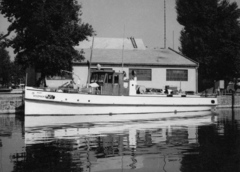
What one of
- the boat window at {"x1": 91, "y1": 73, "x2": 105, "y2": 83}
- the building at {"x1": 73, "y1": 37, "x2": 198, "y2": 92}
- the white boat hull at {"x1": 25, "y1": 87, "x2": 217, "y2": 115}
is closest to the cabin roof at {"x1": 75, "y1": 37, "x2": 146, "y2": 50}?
the building at {"x1": 73, "y1": 37, "x2": 198, "y2": 92}

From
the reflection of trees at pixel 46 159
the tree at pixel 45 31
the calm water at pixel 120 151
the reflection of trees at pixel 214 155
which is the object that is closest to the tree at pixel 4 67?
the tree at pixel 45 31

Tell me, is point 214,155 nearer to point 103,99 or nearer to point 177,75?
point 103,99

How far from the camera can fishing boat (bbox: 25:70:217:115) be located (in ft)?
89.8

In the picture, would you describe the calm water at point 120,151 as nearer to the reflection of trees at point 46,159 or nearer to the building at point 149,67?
the reflection of trees at point 46,159

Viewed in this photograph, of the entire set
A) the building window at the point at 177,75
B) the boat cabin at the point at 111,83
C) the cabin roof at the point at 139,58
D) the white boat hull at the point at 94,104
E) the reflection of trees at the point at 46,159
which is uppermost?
the cabin roof at the point at 139,58

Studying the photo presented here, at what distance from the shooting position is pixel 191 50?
59.2 metres

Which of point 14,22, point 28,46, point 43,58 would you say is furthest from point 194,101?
point 14,22

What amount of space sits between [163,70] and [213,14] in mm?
17072

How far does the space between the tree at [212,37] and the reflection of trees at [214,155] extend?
3444cm

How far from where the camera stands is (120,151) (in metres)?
12.6

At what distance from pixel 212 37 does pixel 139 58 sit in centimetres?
1517

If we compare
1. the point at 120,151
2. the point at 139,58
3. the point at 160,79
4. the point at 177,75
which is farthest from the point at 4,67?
the point at 120,151

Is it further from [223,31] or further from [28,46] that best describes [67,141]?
[223,31]

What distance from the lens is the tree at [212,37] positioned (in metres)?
49.1
